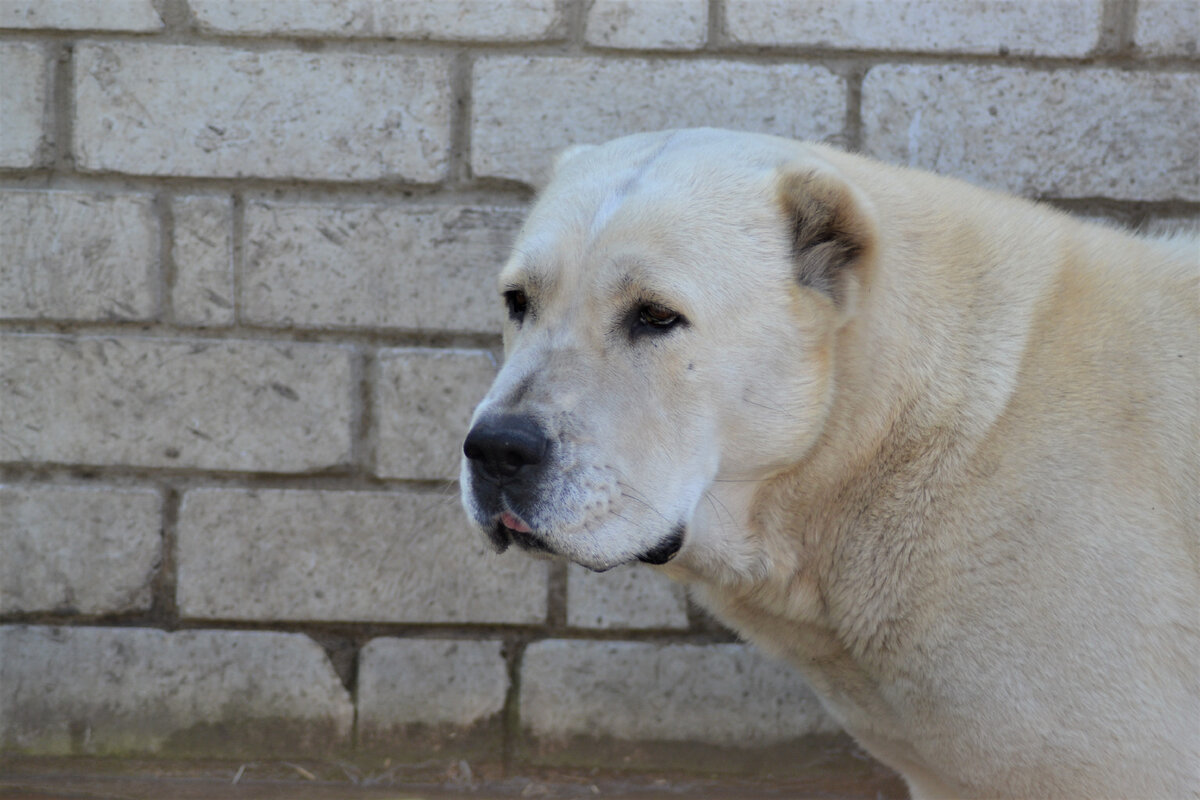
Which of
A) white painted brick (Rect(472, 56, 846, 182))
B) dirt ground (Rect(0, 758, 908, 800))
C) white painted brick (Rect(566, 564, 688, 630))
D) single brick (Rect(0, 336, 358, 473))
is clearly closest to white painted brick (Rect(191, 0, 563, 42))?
white painted brick (Rect(472, 56, 846, 182))

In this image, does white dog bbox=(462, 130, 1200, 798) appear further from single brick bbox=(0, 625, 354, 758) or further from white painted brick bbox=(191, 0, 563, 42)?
single brick bbox=(0, 625, 354, 758)

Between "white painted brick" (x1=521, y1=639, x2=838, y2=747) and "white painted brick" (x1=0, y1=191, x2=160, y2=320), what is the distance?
2.04 metres

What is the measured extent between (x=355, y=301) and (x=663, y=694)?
1885 mm

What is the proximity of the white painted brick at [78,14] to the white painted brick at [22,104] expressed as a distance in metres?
0.09

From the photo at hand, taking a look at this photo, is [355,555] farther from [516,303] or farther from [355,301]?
[516,303]

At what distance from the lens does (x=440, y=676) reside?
3.66 metres

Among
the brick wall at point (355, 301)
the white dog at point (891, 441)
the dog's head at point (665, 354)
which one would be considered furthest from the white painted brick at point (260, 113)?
the dog's head at point (665, 354)

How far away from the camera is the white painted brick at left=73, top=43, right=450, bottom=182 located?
11.6 ft

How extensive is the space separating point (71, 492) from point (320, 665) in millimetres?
1145

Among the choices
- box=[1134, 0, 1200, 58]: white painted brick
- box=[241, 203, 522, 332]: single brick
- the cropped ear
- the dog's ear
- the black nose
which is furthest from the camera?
box=[241, 203, 522, 332]: single brick

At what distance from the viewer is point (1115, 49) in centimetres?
349

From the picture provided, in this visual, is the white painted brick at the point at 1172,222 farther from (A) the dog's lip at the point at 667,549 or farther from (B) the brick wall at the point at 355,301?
(A) the dog's lip at the point at 667,549

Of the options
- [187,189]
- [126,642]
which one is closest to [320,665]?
[126,642]

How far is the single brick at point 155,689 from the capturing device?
366 centimetres
